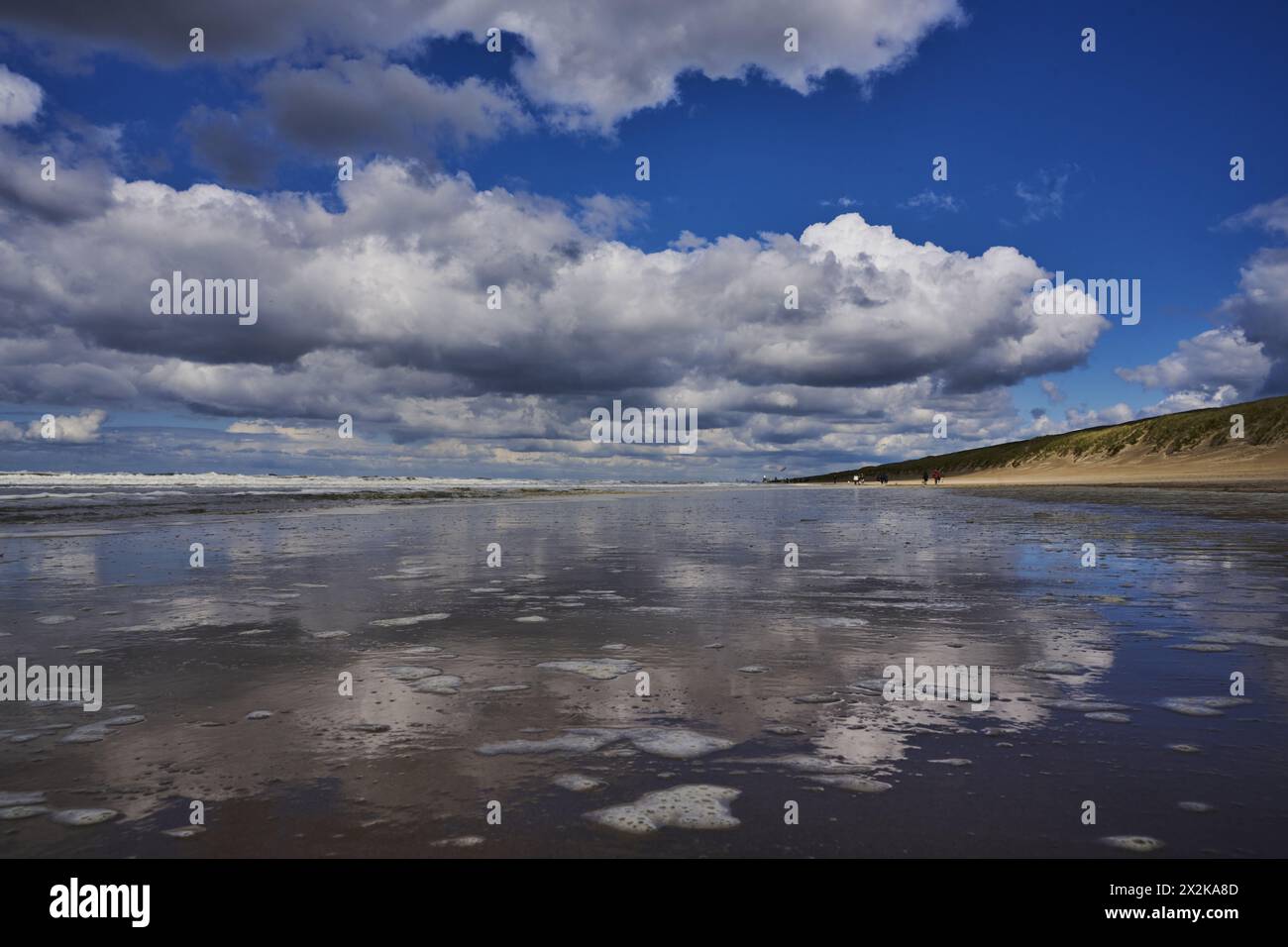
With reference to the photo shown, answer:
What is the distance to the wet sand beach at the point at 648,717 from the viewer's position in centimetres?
321

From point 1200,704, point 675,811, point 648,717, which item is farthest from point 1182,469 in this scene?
point 675,811

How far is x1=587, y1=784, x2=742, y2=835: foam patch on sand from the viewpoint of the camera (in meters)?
3.28

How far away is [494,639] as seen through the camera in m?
6.99

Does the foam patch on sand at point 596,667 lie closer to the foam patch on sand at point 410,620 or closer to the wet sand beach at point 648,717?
the wet sand beach at point 648,717

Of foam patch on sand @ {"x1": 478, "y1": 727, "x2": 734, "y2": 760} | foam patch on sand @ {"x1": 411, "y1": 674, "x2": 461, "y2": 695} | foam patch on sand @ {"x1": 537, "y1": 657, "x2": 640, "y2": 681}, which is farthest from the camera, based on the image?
foam patch on sand @ {"x1": 537, "y1": 657, "x2": 640, "y2": 681}

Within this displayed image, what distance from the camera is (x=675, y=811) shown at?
11.2 feet

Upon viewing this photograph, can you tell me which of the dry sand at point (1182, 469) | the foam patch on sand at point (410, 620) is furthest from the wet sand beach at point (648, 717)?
the dry sand at point (1182, 469)

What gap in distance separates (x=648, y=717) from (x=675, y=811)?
1.37m

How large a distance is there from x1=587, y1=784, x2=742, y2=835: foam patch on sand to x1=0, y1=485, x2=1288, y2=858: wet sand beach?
0.05 feet

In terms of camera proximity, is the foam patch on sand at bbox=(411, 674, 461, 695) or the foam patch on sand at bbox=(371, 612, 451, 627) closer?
the foam patch on sand at bbox=(411, 674, 461, 695)

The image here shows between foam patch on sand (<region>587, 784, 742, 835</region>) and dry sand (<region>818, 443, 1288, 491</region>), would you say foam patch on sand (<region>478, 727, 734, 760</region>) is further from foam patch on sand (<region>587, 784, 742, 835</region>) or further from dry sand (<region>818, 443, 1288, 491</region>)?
dry sand (<region>818, 443, 1288, 491</region>)

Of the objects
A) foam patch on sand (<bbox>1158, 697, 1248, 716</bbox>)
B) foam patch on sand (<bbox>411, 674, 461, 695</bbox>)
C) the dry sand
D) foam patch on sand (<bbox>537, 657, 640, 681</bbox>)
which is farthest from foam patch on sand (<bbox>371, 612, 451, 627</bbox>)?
the dry sand

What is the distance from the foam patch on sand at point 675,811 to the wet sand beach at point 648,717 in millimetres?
15
